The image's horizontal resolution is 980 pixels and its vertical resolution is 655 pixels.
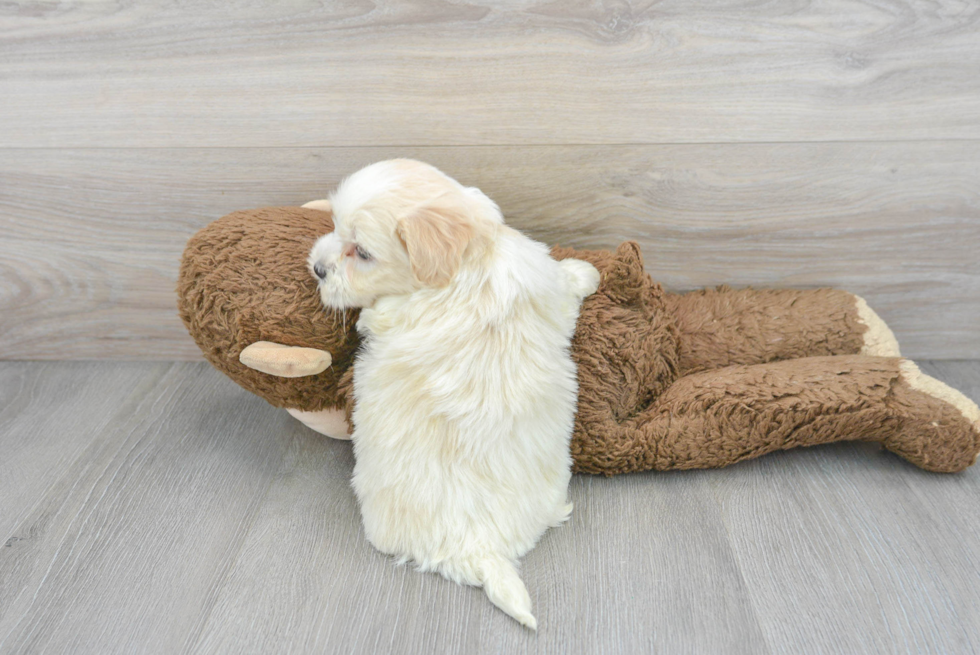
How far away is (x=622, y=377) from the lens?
105cm

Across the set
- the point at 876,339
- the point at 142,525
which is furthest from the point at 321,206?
the point at 876,339

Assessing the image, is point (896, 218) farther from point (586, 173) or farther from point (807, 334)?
point (586, 173)

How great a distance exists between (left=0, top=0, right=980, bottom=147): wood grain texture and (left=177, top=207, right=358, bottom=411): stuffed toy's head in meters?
0.24

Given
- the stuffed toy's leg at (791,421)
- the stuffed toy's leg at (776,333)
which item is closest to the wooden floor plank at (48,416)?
the stuffed toy's leg at (791,421)

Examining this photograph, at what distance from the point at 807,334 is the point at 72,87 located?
1283 mm

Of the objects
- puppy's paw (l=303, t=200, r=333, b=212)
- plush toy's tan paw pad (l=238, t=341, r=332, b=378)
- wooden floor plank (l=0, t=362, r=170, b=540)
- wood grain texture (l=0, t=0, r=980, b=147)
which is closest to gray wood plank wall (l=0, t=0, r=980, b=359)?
wood grain texture (l=0, t=0, r=980, b=147)

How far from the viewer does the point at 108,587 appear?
896 mm

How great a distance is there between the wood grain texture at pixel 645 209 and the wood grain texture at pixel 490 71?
35 mm

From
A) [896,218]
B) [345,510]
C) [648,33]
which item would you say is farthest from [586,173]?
[345,510]

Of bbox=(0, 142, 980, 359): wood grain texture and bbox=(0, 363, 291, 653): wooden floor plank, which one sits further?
bbox=(0, 142, 980, 359): wood grain texture

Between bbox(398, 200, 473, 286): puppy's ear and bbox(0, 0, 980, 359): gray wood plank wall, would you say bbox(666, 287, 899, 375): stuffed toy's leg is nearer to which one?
bbox(0, 0, 980, 359): gray wood plank wall

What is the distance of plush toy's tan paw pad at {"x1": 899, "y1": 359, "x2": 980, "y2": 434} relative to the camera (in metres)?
1.01

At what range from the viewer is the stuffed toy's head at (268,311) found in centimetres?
95

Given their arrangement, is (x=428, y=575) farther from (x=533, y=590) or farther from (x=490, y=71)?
(x=490, y=71)
